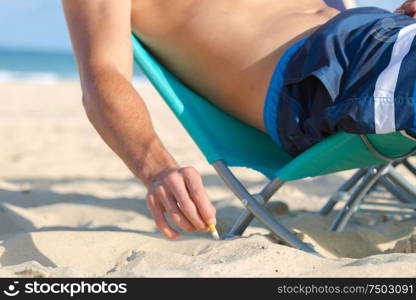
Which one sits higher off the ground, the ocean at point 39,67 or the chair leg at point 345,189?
the chair leg at point 345,189

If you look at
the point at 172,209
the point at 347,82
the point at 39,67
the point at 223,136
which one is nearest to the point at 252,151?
the point at 223,136

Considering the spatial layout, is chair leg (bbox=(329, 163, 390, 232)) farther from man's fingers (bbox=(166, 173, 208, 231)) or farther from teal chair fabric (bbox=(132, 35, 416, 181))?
man's fingers (bbox=(166, 173, 208, 231))

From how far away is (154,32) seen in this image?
214 centimetres

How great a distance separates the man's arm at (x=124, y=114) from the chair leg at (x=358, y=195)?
3.65 ft

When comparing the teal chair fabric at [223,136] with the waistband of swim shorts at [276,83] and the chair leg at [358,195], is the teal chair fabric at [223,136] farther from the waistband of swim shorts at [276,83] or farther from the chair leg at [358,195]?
the chair leg at [358,195]

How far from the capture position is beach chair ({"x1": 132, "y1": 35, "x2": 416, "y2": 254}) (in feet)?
6.15

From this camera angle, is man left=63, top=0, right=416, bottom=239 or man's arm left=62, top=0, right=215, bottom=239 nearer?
man's arm left=62, top=0, right=215, bottom=239

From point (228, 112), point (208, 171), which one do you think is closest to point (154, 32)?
point (228, 112)

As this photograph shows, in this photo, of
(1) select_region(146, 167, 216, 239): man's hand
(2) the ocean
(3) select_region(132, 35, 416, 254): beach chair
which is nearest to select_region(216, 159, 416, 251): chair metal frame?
(3) select_region(132, 35, 416, 254): beach chair

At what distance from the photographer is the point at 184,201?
1029mm

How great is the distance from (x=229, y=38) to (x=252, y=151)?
42 cm

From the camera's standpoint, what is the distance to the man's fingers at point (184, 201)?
103 cm

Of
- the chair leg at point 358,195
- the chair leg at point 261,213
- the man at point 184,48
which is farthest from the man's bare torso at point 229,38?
the chair leg at point 358,195

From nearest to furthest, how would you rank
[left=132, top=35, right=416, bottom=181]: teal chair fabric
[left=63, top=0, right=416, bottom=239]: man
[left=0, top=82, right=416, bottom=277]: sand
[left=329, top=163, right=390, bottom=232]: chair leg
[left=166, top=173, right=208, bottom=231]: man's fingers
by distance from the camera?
[left=166, top=173, right=208, bottom=231]: man's fingers < [left=63, top=0, right=416, bottom=239]: man < [left=0, top=82, right=416, bottom=277]: sand < [left=132, top=35, right=416, bottom=181]: teal chair fabric < [left=329, top=163, right=390, bottom=232]: chair leg
